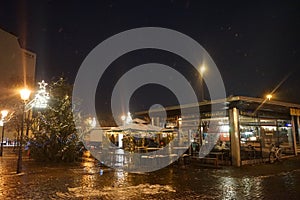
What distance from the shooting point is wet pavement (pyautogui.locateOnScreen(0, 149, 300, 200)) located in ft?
24.4

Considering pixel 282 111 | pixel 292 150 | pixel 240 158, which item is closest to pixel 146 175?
pixel 240 158

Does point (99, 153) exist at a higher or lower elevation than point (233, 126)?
lower

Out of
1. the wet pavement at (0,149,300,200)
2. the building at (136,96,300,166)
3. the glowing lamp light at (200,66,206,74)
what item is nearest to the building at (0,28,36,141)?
the building at (136,96,300,166)

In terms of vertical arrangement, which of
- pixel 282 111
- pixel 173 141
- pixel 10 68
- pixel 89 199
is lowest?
pixel 89 199

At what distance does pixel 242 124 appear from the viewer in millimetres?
14617

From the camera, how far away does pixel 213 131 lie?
16938 millimetres

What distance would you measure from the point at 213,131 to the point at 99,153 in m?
8.09

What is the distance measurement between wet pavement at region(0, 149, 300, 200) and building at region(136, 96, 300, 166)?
119 inches

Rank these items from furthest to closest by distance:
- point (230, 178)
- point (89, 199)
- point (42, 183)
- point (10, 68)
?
point (10, 68) → point (230, 178) → point (42, 183) → point (89, 199)

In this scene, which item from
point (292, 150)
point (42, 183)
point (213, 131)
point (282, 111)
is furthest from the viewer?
point (292, 150)

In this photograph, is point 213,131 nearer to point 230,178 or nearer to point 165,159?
point 165,159

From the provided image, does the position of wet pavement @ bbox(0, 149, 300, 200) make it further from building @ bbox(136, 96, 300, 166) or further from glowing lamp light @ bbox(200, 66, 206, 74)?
glowing lamp light @ bbox(200, 66, 206, 74)

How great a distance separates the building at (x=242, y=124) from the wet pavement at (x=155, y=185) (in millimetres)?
3026

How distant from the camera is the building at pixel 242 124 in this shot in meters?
14.1
